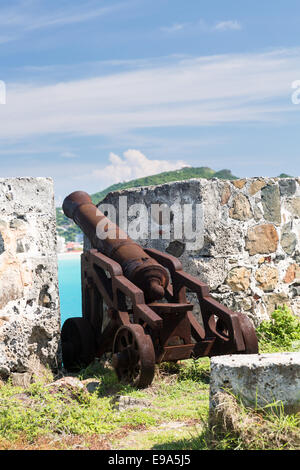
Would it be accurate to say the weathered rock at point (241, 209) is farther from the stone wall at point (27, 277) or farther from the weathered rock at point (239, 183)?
the stone wall at point (27, 277)

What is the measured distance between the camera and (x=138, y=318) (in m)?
4.77

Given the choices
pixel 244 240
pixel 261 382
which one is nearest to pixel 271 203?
pixel 244 240

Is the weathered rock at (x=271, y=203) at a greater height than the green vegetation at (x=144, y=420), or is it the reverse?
the weathered rock at (x=271, y=203)

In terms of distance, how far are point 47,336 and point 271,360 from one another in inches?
107

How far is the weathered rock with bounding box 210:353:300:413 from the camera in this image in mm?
3223

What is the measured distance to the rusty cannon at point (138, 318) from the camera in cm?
467

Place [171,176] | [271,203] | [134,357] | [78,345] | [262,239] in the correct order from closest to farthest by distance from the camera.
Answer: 1. [134,357]
2. [78,345]
3. [262,239]
4. [271,203]
5. [171,176]

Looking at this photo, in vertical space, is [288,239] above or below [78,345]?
above

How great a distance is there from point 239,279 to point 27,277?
6.89 feet

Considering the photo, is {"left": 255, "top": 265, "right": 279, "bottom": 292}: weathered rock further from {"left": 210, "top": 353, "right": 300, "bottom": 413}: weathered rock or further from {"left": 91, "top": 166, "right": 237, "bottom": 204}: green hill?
{"left": 91, "top": 166, "right": 237, "bottom": 204}: green hill

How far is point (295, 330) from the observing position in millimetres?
6160

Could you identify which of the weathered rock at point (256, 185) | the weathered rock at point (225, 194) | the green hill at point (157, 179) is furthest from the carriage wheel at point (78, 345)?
the green hill at point (157, 179)

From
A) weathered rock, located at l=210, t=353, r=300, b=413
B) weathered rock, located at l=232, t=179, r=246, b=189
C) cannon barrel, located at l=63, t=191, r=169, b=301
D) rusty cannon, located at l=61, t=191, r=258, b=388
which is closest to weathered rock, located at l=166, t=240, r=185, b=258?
rusty cannon, located at l=61, t=191, r=258, b=388

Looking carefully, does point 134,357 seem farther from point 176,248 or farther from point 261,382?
point 176,248
